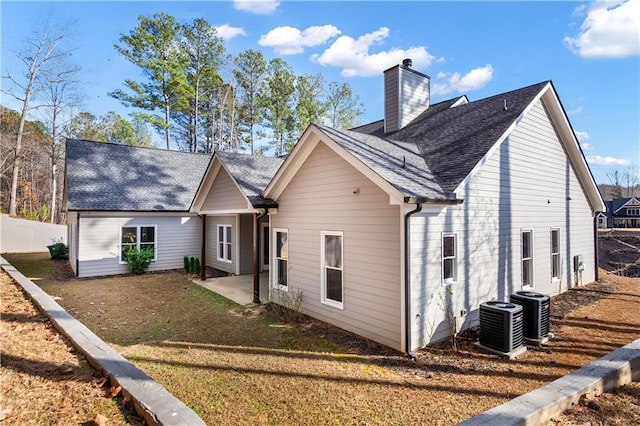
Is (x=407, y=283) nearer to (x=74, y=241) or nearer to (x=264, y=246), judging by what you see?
(x=264, y=246)

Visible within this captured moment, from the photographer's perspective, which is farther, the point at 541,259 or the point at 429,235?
the point at 541,259

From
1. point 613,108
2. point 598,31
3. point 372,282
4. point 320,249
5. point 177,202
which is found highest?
point 598,31

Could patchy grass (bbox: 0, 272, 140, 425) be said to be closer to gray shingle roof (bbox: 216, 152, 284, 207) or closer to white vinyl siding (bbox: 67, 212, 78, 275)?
gray shingle roof (bbox: 216, 152, 284, 207)

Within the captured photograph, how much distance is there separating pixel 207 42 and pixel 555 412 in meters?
30.9

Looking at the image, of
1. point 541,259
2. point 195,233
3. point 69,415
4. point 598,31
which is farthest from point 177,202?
point 598,31

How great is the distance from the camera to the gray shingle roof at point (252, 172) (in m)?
8.92

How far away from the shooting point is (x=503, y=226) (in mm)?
7941

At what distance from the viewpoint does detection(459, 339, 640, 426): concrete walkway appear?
358 cm

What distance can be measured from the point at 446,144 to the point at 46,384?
9.00 meters

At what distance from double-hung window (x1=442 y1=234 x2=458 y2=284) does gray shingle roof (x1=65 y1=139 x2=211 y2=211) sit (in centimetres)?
1210

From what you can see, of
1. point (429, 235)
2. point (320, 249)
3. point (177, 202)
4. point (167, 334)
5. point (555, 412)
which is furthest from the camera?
point (177, 202)

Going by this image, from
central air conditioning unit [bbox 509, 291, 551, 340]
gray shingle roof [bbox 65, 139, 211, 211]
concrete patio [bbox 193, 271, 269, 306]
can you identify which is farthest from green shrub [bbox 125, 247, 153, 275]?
central air conditioning unit [bbox 509, 291, 551, 340]

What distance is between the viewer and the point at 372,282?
6398 mm

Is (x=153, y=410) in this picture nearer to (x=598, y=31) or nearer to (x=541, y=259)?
(x=541, y=259)
